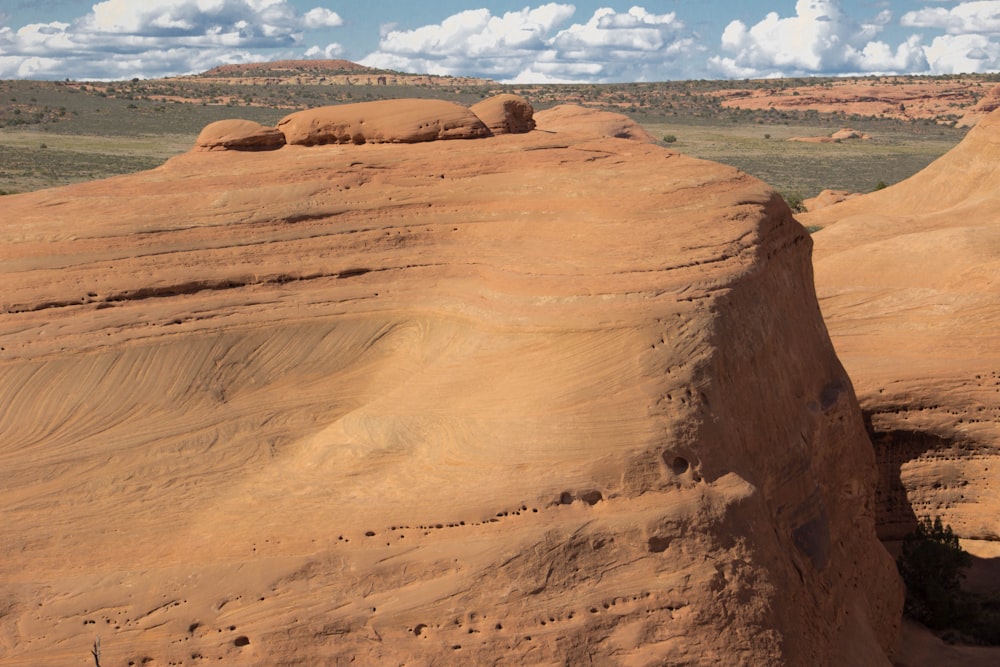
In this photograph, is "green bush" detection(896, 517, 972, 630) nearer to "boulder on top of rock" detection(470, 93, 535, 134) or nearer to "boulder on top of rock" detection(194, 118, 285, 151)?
"boulder on top of rock" detection(470, 93, 535, 134)

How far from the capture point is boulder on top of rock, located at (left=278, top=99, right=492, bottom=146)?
10820 millimetres

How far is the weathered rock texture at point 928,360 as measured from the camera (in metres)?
13.8

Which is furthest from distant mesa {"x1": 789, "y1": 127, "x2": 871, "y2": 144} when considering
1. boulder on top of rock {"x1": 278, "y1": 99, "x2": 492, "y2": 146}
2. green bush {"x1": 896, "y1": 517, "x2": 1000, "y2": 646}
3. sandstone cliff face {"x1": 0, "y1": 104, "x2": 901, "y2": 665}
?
sandstone cliff face {"x1": 0, "y1": 104, "x2": 901, "y2": 665}

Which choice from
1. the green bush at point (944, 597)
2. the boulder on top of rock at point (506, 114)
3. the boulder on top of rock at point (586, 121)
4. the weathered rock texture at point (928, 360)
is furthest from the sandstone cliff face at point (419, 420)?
the boulder on top of rock at point (586, 121)

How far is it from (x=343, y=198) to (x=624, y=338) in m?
3.31

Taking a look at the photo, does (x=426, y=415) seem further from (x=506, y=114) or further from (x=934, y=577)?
(x=934, y=577)

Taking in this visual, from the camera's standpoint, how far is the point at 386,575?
7.50 meters

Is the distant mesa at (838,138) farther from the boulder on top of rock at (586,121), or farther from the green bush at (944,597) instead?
the green bush at (944,597)

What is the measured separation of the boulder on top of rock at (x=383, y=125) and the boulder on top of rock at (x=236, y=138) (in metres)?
0.29

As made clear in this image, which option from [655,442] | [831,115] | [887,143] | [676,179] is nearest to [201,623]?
[655,442]

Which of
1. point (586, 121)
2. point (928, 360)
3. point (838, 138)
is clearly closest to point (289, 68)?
point (838, 138)

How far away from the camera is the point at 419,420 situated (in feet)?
27.3

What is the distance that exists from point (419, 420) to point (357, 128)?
13.2 feet

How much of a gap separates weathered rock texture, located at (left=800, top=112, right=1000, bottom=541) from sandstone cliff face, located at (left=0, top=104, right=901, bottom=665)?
3.87m
